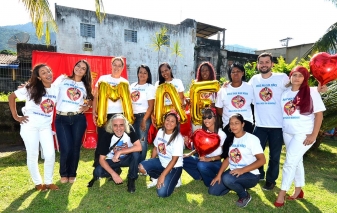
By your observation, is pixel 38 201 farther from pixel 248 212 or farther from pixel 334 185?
pixel 334 185

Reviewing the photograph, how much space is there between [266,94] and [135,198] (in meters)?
2.29

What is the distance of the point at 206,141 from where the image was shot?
11.5 feet

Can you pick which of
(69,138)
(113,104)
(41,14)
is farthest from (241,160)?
(41,14)

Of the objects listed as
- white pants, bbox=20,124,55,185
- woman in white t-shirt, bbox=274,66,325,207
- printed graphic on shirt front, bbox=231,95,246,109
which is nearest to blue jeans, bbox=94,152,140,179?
white pants, bbox=20,124,55,185

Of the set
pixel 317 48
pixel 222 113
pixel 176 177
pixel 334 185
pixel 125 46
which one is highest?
pixel 125 46

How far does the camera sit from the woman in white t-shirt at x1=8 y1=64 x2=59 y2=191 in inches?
132

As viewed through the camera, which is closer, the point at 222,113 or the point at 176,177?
the point at 176,177

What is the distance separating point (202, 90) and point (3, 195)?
10.4ft

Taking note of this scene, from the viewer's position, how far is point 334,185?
13.6ft

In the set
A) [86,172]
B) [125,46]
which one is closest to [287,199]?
[86,172]

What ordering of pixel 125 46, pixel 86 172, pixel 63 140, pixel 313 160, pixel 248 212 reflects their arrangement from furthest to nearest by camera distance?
pixel 125 46 → pixel 313 160 → pixel 86 172 → pixel 63 140 → pixel 248 212

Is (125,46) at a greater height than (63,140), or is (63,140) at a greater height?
(125,46)

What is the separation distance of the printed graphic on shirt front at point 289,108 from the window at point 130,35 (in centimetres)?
1717

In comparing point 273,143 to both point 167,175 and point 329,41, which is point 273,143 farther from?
point 329,41
